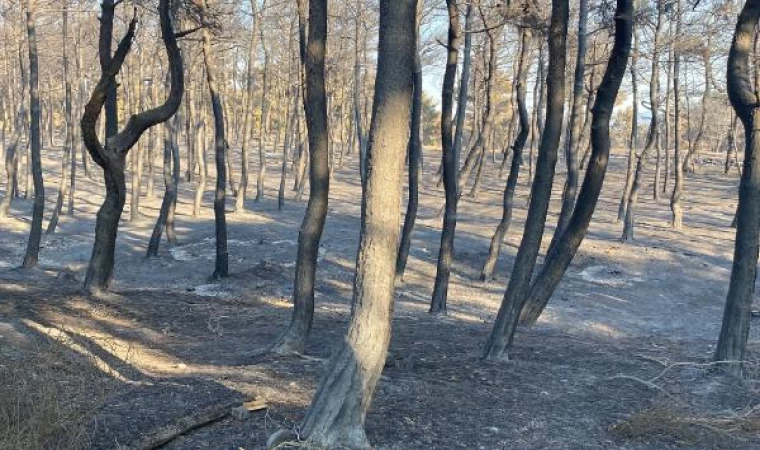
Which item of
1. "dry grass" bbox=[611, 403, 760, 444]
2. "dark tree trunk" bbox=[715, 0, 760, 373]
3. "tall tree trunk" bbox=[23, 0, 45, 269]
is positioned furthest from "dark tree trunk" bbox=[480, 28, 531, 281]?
"tall tree trunk" bbox=[23, 0, 45, 269]

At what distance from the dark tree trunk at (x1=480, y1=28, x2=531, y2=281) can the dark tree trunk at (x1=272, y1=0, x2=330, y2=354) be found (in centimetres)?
595

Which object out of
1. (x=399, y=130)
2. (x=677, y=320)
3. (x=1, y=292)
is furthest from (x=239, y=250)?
(x=399, y=130)

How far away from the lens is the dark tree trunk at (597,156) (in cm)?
950

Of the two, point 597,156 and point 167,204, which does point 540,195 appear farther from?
point 167,204

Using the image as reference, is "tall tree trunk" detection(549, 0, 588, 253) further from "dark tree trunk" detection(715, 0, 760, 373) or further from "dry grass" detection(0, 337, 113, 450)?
"dry grass" detection(0, 337, 113, 450)

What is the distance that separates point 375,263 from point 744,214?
506cm

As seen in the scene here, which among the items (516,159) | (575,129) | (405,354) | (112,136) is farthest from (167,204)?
(405,354)

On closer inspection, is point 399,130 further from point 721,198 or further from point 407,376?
point 721,198

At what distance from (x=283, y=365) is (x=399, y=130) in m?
3.83

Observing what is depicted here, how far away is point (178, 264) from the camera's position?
2108 centimetres

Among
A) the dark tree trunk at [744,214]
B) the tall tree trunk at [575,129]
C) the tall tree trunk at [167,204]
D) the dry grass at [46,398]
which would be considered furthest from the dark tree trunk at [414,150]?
the tall tree trunk at [167,204]

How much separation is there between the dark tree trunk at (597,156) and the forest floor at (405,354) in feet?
3.76

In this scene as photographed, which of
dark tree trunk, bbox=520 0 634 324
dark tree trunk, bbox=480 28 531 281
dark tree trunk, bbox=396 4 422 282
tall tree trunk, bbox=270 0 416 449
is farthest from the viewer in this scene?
dark tree trunk, bbox=480 28 531 281

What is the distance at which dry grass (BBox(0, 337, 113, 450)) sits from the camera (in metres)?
5.51
